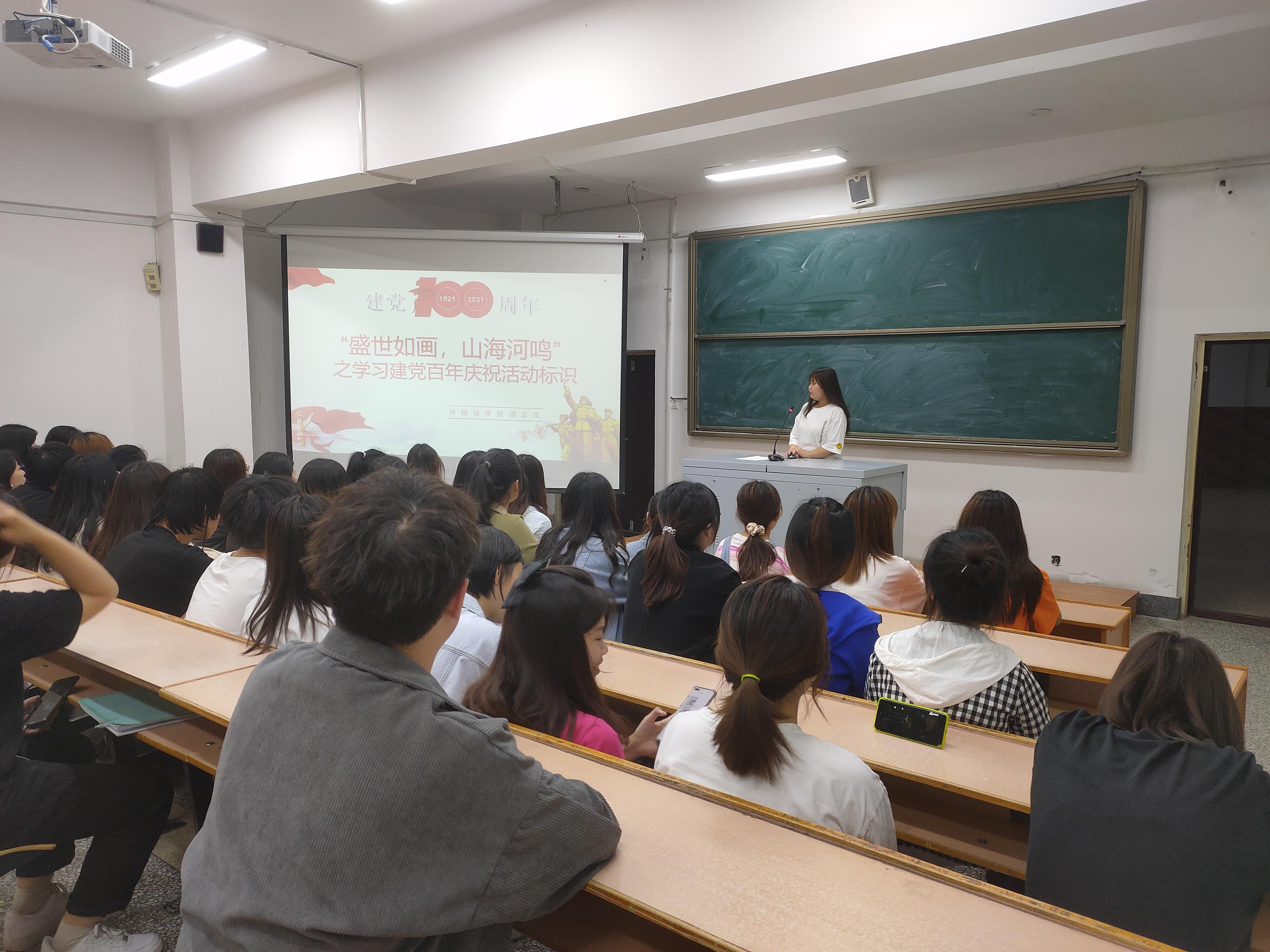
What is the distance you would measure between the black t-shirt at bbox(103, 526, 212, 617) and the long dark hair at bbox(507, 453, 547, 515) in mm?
1276

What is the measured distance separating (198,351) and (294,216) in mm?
1523

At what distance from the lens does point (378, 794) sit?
89 cm

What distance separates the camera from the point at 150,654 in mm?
1964

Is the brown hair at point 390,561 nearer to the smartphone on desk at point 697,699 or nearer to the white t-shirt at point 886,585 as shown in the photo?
the smartphone on desk at point 697,699

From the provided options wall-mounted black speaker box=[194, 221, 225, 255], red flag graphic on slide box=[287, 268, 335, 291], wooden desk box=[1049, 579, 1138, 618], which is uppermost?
wall-mounted black speaker box=[194, 221, 225, 255]

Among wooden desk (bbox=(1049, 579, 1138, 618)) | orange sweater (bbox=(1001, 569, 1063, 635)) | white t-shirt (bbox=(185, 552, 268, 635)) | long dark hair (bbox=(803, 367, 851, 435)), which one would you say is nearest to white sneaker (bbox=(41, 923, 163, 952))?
white t-shirt (bbox=(185, 552, 268, 635))

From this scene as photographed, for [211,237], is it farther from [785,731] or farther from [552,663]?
[785,731]

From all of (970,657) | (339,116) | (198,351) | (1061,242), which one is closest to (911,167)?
(1061,242)

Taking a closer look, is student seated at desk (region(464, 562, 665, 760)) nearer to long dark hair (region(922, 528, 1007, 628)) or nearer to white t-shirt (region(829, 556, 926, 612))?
long dark hair (region(922, 528, 1007, 628))

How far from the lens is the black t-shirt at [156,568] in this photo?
8.30 feet

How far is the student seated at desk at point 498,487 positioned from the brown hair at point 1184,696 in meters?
2.27

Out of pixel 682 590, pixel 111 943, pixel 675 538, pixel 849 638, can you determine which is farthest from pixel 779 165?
pixel 111 943

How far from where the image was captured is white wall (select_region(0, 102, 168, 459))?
5164 mm

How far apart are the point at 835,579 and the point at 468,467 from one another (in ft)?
6.04
